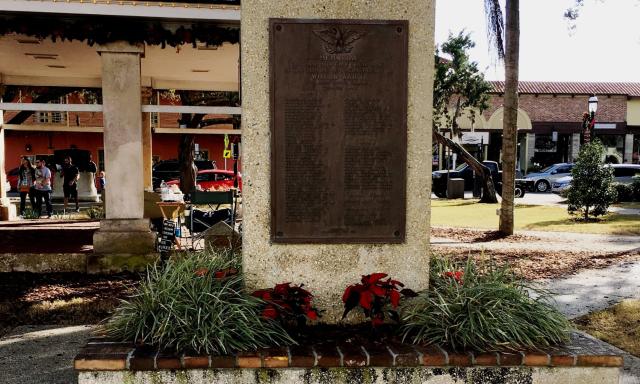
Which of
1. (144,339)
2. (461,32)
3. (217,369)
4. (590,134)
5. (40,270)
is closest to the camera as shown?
(217,369)

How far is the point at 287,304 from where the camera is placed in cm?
396

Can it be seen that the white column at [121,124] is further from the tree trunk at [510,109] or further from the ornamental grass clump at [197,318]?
the tree trunk at [510,109]

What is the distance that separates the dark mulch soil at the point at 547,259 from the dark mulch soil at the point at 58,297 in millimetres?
4989

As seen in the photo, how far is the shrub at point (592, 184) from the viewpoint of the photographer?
16.4 meters

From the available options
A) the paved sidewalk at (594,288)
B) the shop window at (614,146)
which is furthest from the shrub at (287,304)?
the shop window at (614,146)

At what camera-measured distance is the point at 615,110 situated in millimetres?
43094

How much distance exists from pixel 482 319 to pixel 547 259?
7011mm

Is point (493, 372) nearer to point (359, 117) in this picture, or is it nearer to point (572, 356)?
point (572, 356)

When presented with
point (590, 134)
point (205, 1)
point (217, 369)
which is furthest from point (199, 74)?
point (590, 134)

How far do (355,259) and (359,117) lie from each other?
1.08 m

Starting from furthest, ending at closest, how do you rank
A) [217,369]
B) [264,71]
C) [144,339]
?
1. [264,71]
2. [144,339]
3. [217,369]

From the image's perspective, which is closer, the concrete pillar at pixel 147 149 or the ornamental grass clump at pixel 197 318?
the ornamental grass clump at pixel 197 318

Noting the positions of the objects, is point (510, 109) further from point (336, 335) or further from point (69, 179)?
point (69, 179)

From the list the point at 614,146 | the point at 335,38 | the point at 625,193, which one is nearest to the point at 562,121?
the point at 614,146
